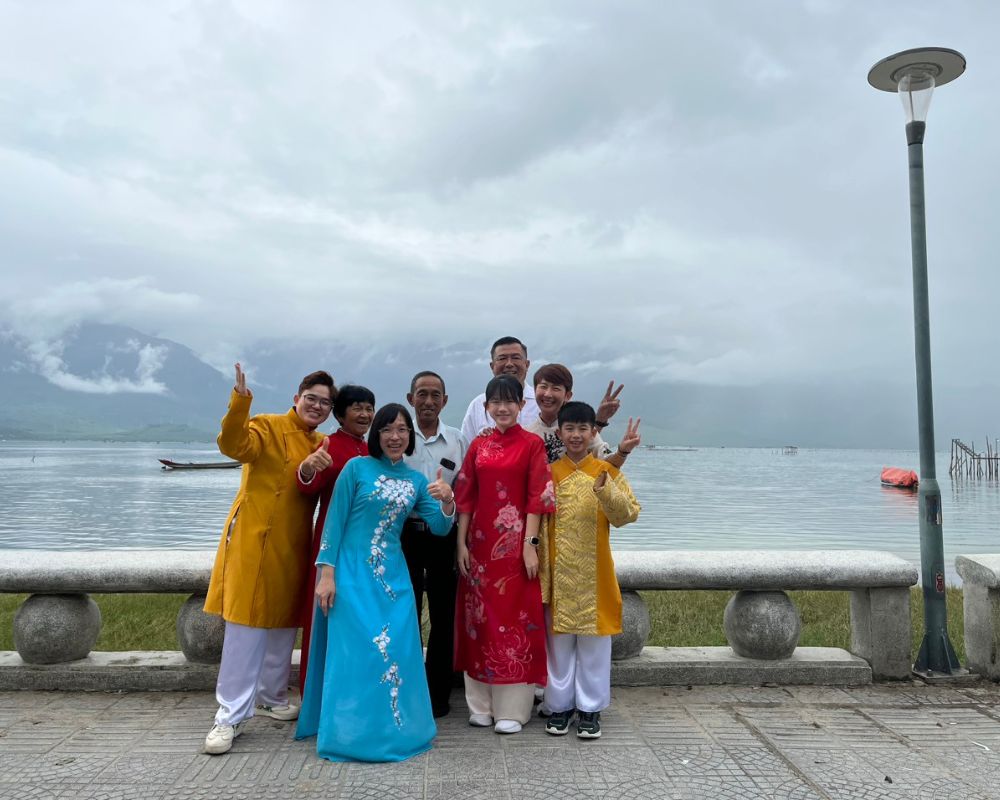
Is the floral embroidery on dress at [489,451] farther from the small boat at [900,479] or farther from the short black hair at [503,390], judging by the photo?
the small boat at [900,479]

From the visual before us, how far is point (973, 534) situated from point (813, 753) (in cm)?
2289

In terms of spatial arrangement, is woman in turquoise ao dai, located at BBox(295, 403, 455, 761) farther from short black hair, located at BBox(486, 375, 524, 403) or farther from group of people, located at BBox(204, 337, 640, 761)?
short black hair, located at BBox(486, 375, 524, 403)

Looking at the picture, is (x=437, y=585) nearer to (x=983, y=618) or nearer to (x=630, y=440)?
(x=630, y=440)

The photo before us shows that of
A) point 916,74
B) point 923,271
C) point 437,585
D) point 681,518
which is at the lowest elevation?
point 681,518

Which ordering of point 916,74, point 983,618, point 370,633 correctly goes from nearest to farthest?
point 370,633
point 983,618
point 916,74

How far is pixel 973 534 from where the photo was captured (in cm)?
2192

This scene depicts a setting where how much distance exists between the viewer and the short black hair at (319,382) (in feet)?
12.7

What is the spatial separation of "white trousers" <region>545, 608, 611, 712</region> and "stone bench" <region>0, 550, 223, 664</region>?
196 centimetres

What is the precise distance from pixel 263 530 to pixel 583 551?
1.67 m

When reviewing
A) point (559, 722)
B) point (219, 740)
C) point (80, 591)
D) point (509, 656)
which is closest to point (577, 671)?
point (559, 722)

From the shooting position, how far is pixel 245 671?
3580mm

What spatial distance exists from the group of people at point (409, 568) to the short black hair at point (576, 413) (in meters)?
0.01

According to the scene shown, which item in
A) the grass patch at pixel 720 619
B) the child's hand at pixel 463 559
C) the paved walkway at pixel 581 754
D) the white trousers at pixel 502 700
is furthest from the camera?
the grass patch at pixel 720 619

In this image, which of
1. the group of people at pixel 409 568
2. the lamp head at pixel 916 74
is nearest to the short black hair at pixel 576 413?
the group of people at pixel 409 568
